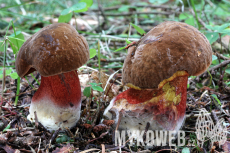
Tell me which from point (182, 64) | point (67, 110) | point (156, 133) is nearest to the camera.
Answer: point (182, 64)

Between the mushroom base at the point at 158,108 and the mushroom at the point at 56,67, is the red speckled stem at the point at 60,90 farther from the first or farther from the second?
the mushroom base at the point at 158,108

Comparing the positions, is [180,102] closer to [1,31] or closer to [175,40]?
[175,40]

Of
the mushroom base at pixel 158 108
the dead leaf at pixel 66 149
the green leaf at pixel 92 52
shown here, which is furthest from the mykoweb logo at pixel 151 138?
the green leaf at pixel 92 52

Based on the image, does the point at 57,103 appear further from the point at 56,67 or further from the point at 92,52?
the point at 92,52

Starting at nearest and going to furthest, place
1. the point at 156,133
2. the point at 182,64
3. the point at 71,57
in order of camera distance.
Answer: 1. the point at 182,64
2. the point at 71,57
3. the point at 156,133

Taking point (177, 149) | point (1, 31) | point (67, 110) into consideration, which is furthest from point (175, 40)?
point (1, 31)

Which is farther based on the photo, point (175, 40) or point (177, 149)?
point (177, 149)
